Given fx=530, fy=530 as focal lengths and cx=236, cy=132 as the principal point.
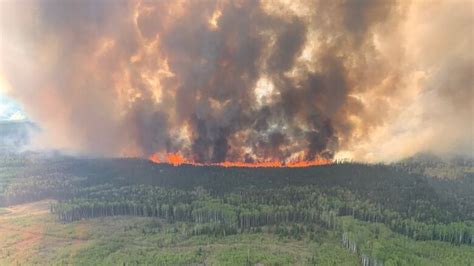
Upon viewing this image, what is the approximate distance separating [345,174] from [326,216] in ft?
106

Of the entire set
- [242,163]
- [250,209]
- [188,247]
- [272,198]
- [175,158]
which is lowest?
[188,247]

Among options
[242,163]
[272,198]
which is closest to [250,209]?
[272,198]

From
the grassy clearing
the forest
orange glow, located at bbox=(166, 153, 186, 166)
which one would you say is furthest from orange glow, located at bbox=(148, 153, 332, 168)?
the grassy clearing

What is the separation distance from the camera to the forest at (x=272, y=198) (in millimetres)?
94500

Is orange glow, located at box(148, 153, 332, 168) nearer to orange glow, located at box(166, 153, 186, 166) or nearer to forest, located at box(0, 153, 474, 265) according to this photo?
orange glow, located at box(166, 153, 186, 166)

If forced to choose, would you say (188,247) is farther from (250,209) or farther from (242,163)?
(242,163)

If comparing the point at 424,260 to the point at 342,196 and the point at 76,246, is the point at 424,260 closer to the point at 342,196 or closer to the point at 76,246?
the point at 342,196

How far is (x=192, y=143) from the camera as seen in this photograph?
527 ft

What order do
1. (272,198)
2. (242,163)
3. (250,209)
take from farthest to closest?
(242,163) → (272,198) → (250,209)

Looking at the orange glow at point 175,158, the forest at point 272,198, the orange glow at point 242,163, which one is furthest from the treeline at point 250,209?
the orange glow at point 175,158

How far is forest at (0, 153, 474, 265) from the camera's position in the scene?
94500 millimetres

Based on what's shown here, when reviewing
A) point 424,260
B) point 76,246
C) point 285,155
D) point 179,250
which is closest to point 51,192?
point 76,246

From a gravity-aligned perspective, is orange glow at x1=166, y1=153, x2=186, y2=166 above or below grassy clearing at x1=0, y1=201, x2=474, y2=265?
above

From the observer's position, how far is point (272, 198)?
367 ft
